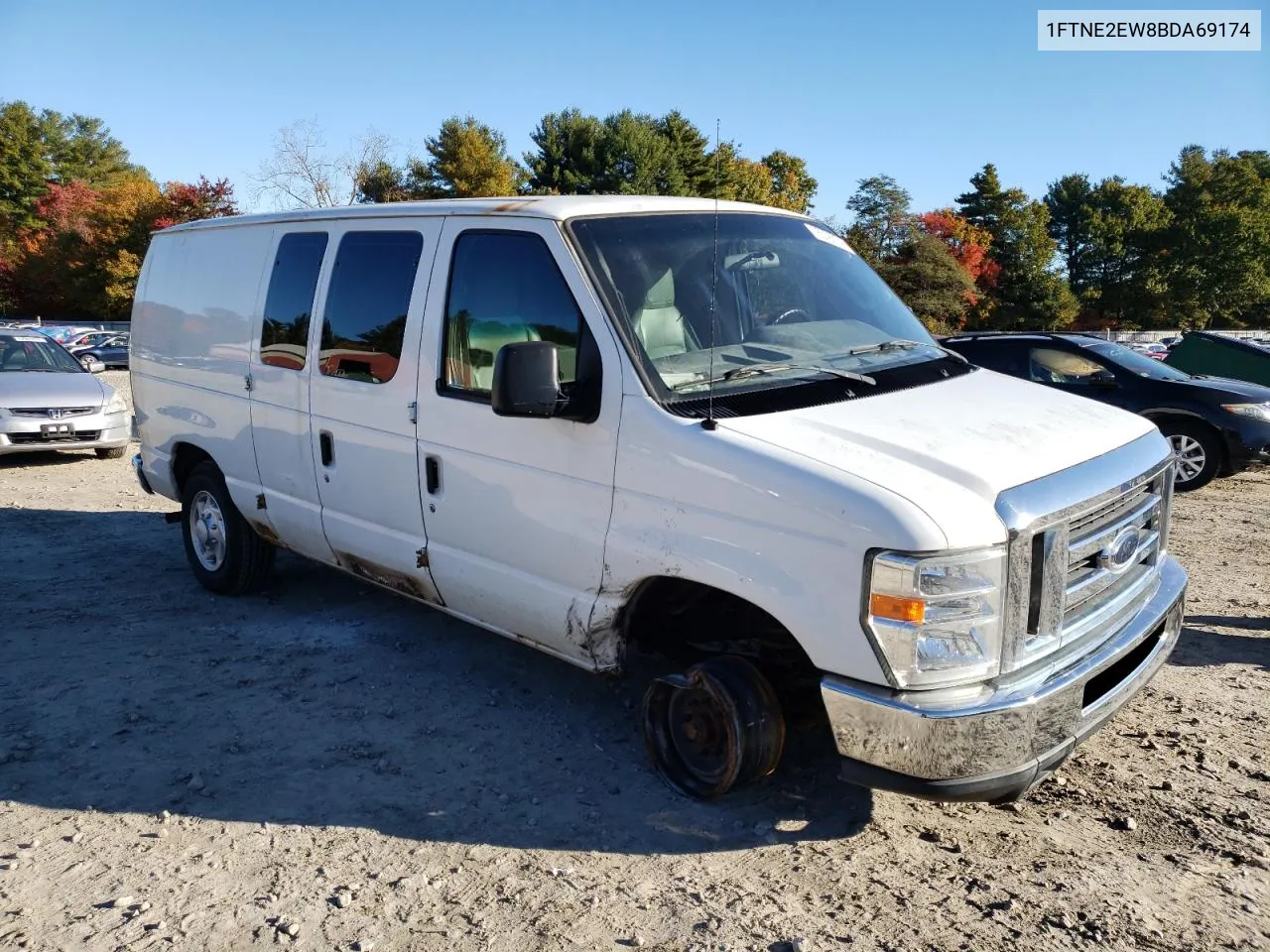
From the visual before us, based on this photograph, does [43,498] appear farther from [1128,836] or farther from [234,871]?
[1128,836]

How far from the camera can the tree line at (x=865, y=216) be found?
148 feet

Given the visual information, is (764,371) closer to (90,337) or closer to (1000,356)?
(1000,356)

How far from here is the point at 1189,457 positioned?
10.3 m

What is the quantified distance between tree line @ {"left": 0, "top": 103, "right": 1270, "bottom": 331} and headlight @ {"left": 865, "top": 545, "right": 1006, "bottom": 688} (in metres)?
33.1

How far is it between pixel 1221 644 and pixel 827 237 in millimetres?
3185

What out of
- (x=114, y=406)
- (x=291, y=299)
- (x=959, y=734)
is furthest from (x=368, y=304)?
(x=114, y=406)

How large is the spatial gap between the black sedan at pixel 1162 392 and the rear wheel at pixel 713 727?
7838mm

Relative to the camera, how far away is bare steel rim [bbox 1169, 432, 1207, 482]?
10.3 metres

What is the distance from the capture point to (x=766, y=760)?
3639mm

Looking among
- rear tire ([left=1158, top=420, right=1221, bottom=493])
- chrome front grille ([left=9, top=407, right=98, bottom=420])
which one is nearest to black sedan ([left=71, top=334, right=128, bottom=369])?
chrome front grille ([left=9, top=407, right=98, bottom=420])

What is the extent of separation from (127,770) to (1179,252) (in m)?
79.4

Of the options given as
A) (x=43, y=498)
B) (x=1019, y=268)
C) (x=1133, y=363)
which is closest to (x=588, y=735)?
(x=43, y=498)

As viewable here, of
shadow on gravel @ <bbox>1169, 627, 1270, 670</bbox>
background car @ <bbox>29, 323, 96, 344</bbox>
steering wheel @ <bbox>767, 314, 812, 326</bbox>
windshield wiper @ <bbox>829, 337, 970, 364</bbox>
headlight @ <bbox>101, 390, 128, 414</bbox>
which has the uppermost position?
steering wheel @ <bbox>767, 314, 812, 326</bbox>

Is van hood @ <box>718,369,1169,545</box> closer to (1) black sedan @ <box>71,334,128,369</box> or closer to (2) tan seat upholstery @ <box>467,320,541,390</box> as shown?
(2) tan seat upholstery @ <box>467,320,541,390</box>
